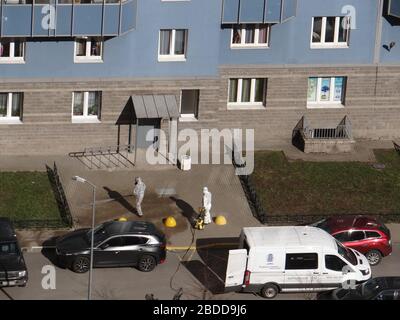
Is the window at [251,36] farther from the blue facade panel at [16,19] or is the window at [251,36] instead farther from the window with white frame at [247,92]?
the blue facade panel at [16,19]

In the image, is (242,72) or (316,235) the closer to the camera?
(316,235)

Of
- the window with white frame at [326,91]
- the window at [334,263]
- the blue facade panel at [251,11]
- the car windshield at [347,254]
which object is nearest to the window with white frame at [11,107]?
the blue facade panel at [251,11]

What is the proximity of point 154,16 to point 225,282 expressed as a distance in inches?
598

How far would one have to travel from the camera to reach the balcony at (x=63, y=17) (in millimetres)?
51094

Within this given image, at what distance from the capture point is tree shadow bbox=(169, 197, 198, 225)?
164 ft

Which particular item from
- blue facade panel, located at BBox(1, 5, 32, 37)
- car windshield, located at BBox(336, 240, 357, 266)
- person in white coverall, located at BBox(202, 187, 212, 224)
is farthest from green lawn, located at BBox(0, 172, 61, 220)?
car windshield, located at BBox(336, 240, 357, 266)

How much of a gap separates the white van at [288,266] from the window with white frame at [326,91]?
579 inches

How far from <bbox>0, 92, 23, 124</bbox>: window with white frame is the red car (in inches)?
619

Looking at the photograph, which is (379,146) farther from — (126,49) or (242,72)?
(126,49)

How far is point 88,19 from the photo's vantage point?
51.8 metres

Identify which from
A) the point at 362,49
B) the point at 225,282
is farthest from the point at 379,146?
the point at 225,282

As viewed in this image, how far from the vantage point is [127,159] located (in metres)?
54.5

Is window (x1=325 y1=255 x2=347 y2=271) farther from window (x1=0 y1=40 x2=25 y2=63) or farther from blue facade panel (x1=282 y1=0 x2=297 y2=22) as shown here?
window (x1=0 y1=40 x2=25 y2=63)

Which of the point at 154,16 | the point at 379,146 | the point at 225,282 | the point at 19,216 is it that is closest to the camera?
the point at 225,282
